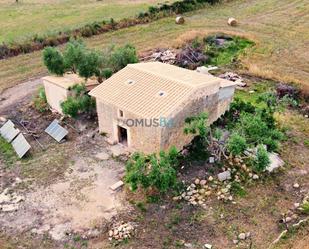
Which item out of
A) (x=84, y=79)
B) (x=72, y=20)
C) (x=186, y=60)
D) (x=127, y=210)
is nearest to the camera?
(x=127, y=210)

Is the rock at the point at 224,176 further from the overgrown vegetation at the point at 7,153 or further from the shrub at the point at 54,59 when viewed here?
the shrub at the point at 54,59

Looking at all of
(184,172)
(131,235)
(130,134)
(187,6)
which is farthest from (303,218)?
(187,6)

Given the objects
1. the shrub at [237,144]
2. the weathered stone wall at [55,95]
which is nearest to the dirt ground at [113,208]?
the shrub at [237,144]

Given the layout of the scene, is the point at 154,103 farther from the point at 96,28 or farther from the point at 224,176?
the point at 96,28

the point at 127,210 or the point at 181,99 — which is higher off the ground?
the point at 181,99

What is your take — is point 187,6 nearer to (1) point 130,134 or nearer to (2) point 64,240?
(1) point 130,134

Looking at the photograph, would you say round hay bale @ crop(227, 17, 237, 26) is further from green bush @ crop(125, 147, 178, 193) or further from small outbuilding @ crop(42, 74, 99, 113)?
green bush @ crop(125, 147, 178, 193)
